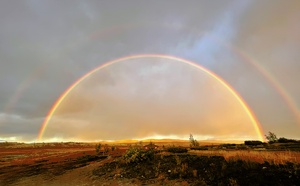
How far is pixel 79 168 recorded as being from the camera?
97.2 ft

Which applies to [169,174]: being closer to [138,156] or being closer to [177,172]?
[177,172]

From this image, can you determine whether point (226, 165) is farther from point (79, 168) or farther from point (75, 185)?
point (79, 168)

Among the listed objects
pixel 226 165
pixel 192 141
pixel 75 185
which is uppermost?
pixel 192 141

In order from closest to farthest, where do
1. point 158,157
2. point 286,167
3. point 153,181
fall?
point 286,167 → point 153,181 → point 158,157

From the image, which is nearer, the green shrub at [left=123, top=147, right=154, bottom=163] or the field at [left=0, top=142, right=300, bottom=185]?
the field at [left=0, top=142, right=300, bottom=185]

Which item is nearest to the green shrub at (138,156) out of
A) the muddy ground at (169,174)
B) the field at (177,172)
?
the field at (177,172)

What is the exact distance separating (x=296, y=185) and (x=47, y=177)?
74.5ft

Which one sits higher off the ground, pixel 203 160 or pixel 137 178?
pixel 203 160

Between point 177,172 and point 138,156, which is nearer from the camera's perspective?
point 177,172

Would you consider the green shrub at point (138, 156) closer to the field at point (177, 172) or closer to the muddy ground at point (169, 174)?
the field at point (177, 172)

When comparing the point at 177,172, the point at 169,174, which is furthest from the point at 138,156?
the point at 177,172

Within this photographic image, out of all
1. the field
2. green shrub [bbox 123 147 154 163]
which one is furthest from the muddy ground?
green shrub [bbox 123 147 154 163]

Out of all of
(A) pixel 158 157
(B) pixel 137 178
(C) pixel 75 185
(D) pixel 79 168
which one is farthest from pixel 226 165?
Answer: (D) pixel 79 168

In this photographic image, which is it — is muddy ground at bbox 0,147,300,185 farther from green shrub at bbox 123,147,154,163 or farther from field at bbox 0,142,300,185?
green shrub at bbox 123,147,154,163
